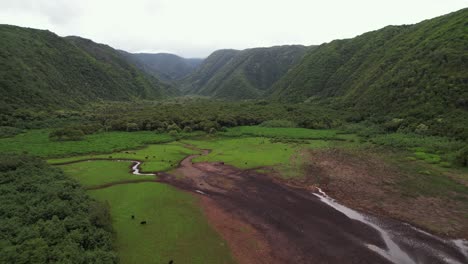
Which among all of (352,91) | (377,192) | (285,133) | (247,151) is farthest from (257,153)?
(352,91)

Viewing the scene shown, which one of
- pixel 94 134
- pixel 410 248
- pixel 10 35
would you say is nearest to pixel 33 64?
pixel 10 35

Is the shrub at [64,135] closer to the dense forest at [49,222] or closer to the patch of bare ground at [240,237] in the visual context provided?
the dense forest at [49,222]

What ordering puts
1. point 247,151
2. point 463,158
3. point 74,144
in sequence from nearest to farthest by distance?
1. point 463,158
2. point 247,151
3. point 74,144

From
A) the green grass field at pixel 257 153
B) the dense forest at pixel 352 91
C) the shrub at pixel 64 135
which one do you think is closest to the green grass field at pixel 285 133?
the green grass field at pixel 257 153

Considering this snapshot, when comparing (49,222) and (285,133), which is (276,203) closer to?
(49,222)

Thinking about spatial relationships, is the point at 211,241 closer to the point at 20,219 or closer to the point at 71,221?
the point at 71,221

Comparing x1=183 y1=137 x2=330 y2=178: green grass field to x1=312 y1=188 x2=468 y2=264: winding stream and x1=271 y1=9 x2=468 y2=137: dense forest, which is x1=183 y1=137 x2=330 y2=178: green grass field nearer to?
x1=312 y1=188 x2=468 y2=264: winding stream

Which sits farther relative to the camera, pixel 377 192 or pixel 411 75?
pixel 411 75
